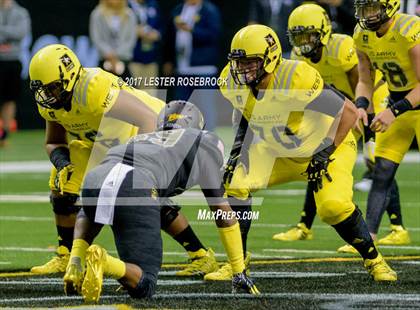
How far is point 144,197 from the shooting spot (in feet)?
21.0

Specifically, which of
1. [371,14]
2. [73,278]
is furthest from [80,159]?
[371,14]

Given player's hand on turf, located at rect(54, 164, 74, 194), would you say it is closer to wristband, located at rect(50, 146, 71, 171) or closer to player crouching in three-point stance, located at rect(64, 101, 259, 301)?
wristband, located at rect(50, 146, 71, 171)

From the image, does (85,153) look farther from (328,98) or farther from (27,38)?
(27,38)

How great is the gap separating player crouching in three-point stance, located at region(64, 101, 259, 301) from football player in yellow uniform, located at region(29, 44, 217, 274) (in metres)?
0.57

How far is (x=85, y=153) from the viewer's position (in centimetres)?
796

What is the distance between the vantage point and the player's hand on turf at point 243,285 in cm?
681

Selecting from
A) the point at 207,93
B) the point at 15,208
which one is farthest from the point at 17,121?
the point at 15,208

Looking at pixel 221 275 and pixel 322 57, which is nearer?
pixel 221 275

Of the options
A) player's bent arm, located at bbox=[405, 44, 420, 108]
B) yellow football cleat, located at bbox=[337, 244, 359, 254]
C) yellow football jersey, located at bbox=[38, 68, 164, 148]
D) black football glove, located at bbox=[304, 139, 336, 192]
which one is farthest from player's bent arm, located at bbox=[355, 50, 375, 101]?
yellow football jersey, located at bbox=[38, 68, 164, 148]

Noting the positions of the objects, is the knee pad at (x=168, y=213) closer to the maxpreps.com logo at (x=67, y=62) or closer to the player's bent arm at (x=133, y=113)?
the player's bent arm at (x=133, y=113)

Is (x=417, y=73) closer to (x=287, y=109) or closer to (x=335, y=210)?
(x=287, y=109)

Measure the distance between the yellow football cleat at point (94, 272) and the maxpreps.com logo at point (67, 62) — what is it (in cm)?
177

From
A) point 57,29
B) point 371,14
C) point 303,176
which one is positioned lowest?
point 57,29

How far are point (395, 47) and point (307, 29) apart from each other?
0.86 metres
